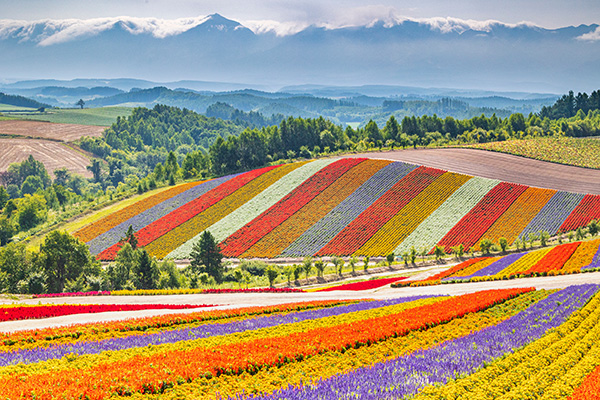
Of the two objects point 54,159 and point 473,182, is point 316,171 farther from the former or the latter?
point 54,159

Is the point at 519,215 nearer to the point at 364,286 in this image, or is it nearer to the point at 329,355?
the point at 364,286

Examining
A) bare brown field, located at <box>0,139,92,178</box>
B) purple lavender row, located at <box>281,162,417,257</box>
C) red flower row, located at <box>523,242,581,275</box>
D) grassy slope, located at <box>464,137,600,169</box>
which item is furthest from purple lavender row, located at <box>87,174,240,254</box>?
bare brown field, located at <box>0,139,92,178</box>

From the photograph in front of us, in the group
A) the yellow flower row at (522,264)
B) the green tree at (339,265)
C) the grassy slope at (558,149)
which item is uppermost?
the grassy slope at (558,149)

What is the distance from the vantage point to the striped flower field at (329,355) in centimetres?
1168

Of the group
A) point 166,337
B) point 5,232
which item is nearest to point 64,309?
point 166,337

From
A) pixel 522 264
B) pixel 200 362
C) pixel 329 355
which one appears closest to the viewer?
pixel 200 362

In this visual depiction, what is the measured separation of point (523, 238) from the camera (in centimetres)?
5028

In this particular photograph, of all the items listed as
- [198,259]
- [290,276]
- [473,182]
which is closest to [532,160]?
[473,182]

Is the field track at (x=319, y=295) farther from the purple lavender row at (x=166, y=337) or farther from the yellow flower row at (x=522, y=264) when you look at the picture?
the purple lavender row at (x=166, y=337)

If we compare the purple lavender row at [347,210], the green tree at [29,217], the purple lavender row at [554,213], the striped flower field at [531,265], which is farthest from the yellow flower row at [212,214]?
the green tree at [29,217]

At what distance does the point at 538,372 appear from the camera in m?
12.8

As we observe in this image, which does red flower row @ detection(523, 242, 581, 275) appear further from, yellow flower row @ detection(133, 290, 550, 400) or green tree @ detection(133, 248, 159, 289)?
green tree @ detection(133, 248, 159, 289)

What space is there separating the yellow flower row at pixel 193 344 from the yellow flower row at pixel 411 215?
32.9 meters

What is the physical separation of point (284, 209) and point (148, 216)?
25436 millimetres
